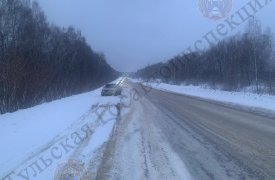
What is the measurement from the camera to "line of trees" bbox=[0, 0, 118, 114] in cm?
2127

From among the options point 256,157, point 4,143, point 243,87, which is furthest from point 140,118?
point 243,87

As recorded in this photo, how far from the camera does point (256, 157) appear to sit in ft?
28.2

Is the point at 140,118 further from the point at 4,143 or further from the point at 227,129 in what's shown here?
the point at 4,143

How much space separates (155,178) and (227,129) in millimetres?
6936

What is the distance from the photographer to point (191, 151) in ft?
31.0

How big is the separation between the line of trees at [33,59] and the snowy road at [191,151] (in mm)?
9212

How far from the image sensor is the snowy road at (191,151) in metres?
7.32

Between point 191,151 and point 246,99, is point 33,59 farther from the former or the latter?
point 191,151
